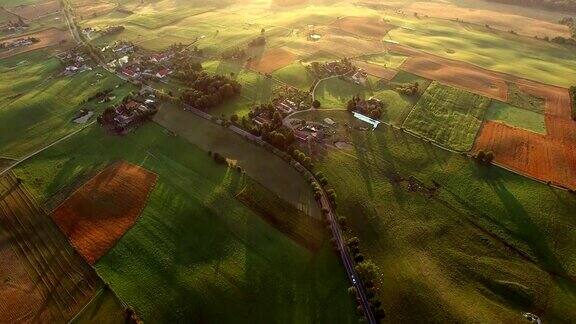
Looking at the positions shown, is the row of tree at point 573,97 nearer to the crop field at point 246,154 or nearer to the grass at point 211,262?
the crop field at point 246,154

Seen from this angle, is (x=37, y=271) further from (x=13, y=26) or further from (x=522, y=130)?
(x=13, y=26)

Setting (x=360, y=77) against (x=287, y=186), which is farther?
(x=360, y=77)

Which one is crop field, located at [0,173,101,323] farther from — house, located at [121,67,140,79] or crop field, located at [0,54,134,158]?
house, located at [121,67,140,79]

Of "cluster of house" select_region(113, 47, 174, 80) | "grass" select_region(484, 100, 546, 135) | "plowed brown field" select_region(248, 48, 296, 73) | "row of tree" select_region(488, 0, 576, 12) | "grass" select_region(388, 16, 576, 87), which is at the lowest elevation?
"cluster of house" select_region(113, 47, 174, 80)

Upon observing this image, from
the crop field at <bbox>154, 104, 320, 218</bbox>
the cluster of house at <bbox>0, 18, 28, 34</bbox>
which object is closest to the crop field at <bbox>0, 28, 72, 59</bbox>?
the cluster of house at <bbox>0, 18, 28, 34</bbox>

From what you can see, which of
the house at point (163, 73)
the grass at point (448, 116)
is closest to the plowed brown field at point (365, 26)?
the grass at point (448, 116)

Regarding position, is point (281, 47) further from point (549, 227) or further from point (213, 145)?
point (549, 227)

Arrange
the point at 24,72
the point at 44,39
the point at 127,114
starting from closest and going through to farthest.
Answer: the point at 127,114 < the point at 24,72 < the point at 44,39

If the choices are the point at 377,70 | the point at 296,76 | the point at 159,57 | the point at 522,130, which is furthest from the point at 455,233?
the point at 159,57
